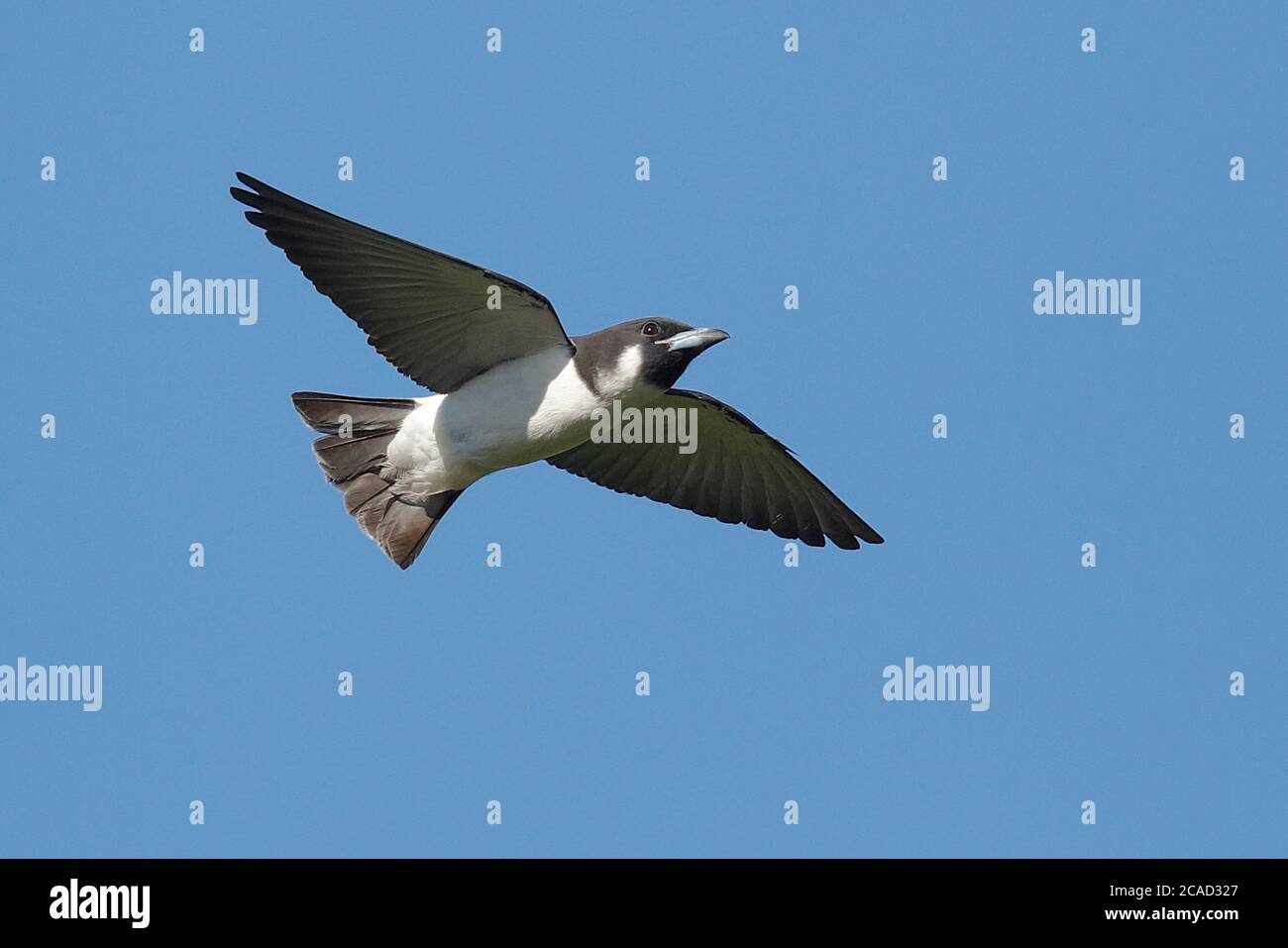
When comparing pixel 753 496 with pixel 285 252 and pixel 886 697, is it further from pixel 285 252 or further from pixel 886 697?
A: pixel 285 252

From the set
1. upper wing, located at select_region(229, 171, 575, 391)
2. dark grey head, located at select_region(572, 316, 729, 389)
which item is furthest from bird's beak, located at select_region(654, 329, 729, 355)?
upper wing, located at select_region(229, 171, 575, 391)

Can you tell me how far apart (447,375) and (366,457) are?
3.19 feet

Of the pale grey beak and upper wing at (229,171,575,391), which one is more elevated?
upper wing at (229,171,575,391)

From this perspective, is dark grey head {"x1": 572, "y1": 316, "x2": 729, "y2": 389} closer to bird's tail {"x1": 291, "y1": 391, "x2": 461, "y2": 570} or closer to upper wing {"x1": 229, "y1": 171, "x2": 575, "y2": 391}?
upper wing {"x1": 229, "y1": 171, "x2": 575, "y2": 391}

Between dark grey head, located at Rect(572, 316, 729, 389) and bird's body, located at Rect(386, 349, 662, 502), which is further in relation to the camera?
bird's body, located at Rect(386, 349, 662, 502)

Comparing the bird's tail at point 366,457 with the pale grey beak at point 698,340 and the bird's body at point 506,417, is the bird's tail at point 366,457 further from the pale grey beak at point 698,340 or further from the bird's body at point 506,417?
the pale grey beak at point 698,340

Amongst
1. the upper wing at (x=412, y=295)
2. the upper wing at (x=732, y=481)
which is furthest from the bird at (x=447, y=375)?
the upper wing at (x=732, y=481)

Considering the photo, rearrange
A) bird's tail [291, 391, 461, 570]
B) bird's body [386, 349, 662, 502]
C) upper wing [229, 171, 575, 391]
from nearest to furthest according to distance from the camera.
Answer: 1. upper wing [229, 171, 575, 391]
2. bird's body [386, 349, 662, 502]
3. bird's tail [291, 391, 461, 570]

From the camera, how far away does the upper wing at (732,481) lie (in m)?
15.5

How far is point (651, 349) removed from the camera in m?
13.1

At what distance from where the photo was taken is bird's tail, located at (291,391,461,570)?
14164 mm

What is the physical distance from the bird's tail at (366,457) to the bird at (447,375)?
0.01 metres

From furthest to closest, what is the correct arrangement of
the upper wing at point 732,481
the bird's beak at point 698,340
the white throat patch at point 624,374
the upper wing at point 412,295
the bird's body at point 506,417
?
1. the upper wing at point 732,481
2. the bird's body at point 506,417
3. the white throat patch at point 624,374
4. the bird's beak at point 698,340
5. the upper wing at point 412,295

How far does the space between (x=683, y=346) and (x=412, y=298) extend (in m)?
2.07
